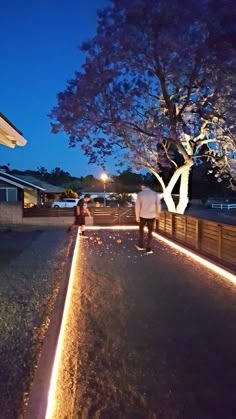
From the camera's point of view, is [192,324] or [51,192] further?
[51,192]

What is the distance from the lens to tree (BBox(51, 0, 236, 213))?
504 inches

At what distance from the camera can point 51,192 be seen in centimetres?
4812

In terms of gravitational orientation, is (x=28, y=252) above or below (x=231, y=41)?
below

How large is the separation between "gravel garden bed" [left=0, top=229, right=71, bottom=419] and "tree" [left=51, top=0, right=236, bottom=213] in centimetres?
791

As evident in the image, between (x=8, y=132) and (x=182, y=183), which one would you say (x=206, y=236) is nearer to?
(x=8, y=132)

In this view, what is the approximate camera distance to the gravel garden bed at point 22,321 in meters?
2.93

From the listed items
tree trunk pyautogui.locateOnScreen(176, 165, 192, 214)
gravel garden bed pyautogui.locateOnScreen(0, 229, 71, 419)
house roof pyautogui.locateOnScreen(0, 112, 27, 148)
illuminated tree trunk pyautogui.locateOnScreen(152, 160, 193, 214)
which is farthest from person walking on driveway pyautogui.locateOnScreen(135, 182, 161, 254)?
tree trunk pyautogui.locateOnScreen(176, 165, 192, 214)

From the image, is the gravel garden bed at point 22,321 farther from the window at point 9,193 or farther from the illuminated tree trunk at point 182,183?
the window at point 9,193

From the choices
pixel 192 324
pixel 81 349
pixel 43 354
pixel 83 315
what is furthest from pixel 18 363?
pixel 192 324

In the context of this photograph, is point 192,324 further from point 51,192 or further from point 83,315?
point 51,192

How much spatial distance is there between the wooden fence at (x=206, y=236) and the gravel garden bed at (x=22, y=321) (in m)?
3.38

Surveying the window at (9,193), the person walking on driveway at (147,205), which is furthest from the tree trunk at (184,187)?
the window at (9,193)

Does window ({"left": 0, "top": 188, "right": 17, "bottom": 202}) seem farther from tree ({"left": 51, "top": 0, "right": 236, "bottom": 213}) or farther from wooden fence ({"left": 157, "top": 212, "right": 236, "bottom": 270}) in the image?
wooden fence ({"left": 157, "top": 212, "right": 236, "bottom": 270})

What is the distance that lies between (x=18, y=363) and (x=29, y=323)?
1.13 metres
